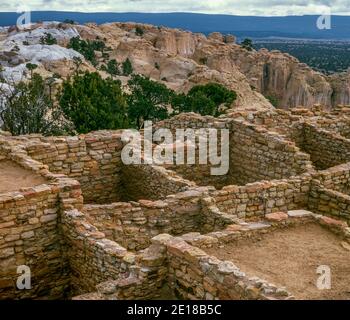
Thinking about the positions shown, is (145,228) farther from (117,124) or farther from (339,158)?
(117,124)

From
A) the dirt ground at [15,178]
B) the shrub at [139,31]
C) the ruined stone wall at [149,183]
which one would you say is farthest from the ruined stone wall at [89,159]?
the shrub at [139,31]

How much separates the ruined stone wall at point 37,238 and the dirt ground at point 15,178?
1.36 feet

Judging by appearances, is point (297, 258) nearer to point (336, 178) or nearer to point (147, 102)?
point (336, 178)

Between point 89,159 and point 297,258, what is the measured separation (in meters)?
6.67

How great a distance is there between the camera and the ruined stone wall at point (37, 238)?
958 cm

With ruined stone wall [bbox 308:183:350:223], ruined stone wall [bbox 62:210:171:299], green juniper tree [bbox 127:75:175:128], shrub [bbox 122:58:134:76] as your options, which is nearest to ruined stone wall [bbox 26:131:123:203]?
ruined stone wall [bbox 62:210:171:299]

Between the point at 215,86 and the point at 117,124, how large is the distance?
18.1 m

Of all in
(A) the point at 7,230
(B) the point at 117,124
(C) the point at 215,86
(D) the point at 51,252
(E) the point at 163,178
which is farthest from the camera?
(C) the point at 215,86

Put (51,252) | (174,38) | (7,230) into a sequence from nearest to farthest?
(7,230) → (51,252) → (174,38)

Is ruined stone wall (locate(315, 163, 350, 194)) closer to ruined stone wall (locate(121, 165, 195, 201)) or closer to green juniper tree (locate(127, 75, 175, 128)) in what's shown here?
ruined stone wall (locate(121, 165, 195, 201))

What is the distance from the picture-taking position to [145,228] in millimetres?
10398

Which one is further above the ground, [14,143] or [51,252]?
[14,143]

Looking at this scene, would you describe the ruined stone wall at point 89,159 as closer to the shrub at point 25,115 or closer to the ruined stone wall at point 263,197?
the ruined stone wall at point 263,197

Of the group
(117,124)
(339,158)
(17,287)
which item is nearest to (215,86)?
(117,124)
